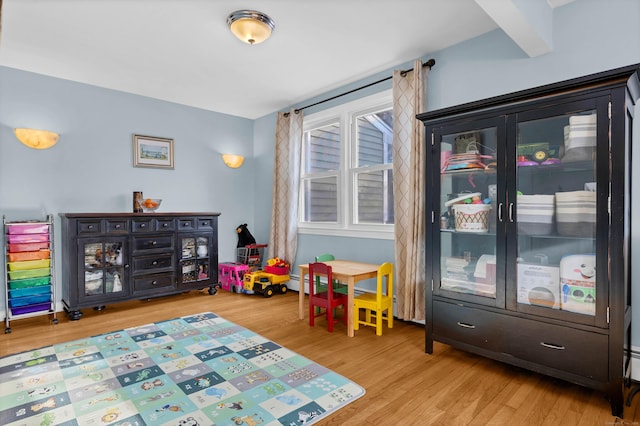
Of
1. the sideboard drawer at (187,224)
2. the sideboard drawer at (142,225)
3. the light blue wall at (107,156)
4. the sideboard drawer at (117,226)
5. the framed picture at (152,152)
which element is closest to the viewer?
the light blue wall at (107,156)

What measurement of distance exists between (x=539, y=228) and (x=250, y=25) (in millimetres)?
2403

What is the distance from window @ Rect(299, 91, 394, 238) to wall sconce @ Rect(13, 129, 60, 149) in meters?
2.70

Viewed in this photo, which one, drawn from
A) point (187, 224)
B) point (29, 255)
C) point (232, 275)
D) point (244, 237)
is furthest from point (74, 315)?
point (244, 237)

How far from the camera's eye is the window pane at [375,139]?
3785 millimetres

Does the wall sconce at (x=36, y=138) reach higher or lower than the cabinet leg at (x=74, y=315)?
higher

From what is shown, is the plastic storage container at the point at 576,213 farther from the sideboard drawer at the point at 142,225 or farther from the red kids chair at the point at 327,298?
the sideboard drawer at the point at 142,225

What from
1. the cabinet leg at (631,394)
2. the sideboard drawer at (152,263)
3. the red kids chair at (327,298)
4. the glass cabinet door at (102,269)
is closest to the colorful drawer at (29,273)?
the glass cabinet door at (102,269)

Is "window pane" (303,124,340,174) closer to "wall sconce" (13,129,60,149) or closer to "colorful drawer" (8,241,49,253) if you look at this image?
"wall sconce" (13,129,60,149)

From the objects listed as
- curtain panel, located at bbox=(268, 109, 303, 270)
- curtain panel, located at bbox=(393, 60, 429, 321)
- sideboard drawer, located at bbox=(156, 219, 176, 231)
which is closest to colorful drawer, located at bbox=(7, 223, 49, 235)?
sideboard drawer, located at bbox=(156, 219, 176, 231)

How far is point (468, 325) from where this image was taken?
8.09ft

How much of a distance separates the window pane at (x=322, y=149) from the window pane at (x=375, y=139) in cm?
36

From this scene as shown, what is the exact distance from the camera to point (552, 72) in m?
2.58

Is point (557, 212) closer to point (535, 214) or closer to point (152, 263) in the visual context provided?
point (535, 214)

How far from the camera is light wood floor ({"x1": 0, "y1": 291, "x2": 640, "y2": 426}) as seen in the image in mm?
1907
